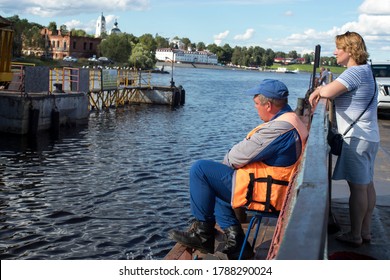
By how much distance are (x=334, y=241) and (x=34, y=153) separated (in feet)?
46.2

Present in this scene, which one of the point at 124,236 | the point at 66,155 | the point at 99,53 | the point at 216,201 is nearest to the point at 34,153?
the point at 66,155

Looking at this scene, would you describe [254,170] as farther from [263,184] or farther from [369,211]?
[369,211]

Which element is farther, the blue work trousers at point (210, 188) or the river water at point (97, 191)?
the river water at point (97, 191)

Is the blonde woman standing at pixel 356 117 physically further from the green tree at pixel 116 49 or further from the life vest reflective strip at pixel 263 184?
the green tree at pixel 116 49

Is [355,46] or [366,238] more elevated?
[355,46]

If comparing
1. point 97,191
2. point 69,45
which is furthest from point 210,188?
point 69,45

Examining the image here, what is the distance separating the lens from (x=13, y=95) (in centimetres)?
2031

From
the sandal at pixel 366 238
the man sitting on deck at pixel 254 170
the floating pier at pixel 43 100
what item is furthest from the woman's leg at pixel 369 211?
the floating pier at pixel 43 100

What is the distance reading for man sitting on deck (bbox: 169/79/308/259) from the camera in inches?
168

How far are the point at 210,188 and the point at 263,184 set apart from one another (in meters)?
0.51

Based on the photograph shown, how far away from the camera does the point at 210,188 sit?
454cm

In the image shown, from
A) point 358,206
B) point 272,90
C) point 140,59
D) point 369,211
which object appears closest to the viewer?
point 272,90

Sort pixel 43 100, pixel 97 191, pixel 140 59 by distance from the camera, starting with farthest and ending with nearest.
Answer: pixel 140 59 < pixel 43 100 < pixel 97 191

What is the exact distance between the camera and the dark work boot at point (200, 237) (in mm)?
4773
